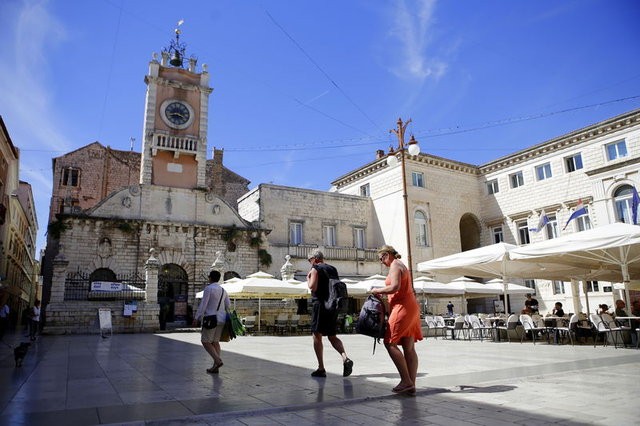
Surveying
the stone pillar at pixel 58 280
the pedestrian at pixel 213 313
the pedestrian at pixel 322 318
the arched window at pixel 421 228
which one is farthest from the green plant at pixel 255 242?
the pedestrian at pixel 322 318

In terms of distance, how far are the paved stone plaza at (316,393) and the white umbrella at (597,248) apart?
10.5 ft

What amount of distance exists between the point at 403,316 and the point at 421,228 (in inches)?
980

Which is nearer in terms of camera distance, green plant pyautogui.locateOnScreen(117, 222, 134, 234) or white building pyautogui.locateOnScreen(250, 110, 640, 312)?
green plant pyautogui.locateOnScreen(117, 222, 134, 234)

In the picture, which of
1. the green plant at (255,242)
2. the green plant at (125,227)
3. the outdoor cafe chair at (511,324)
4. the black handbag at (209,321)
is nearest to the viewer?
the black handbag at (209,321)

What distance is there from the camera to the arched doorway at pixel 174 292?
22797 mm

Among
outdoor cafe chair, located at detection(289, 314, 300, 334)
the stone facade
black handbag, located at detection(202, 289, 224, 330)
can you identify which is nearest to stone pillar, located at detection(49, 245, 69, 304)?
outdoor cafe chair, located at detection(289, 314, 300, 334)

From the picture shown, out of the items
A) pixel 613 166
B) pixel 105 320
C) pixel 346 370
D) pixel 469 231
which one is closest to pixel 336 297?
Result: pixel 346 370

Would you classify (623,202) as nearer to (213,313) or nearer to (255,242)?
(255,242)

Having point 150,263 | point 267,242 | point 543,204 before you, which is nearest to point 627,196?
point 543,204

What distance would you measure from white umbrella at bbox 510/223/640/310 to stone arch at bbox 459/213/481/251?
62.6 feet

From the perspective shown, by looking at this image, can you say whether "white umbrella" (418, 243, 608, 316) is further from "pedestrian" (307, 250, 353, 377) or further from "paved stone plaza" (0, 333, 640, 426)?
"pedestrian" (307, 250, 353, 377)

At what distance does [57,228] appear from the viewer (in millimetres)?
21500

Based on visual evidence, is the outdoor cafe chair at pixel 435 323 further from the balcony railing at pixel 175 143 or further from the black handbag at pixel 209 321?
the balcony railing at pixel 175 143

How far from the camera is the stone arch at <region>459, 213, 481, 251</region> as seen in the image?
32.4m
